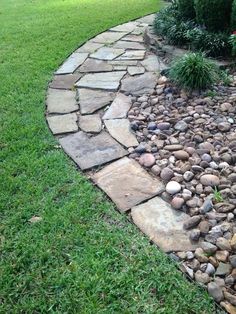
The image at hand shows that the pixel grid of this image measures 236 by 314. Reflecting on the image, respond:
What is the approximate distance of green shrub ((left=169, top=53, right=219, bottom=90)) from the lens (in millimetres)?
3082

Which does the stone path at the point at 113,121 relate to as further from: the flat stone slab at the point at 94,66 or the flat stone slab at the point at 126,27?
the flat stone slab at the point at 126,27

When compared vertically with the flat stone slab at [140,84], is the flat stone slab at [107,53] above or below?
above

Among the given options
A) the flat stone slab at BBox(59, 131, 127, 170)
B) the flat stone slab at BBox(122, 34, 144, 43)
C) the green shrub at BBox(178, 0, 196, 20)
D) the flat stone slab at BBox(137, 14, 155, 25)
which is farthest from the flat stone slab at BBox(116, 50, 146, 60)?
the flat stone slab at BBox(59, 131, 127, 170)

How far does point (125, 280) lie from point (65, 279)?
0.29 meters

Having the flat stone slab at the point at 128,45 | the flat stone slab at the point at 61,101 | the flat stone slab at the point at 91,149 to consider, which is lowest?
the flat stone slab at the point at 91,149

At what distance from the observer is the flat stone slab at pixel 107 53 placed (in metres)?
4.22

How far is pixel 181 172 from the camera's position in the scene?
2260 mm

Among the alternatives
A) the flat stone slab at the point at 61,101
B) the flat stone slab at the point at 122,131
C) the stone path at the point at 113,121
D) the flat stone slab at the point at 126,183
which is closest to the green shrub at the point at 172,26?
the stone path at the point at 113,121

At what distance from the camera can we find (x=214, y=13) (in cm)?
373

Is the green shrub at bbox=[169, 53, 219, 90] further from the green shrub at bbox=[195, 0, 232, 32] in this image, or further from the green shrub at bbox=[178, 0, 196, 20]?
the green shrub at bbox=[178, 0, 196, 20]

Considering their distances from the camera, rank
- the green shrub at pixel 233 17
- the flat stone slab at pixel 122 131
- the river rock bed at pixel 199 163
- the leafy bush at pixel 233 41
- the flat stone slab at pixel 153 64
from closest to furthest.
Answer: the river rock bed at pixel 199 163
the flat stone slab at pixel 122 131
the leafy bush at pixel 233 41
the green shrub at pixel 233 17
the flat stone slab at pixel 153 64

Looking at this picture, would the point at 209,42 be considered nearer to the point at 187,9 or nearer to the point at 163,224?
the point at 187,9

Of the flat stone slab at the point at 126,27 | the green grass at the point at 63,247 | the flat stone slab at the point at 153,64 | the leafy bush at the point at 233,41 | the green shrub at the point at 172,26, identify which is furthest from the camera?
the flat stone slab at the point at 126,27

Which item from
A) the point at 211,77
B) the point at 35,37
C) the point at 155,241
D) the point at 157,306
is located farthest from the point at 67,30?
the point at 157,306
